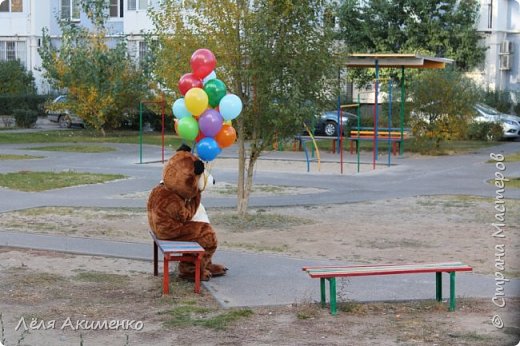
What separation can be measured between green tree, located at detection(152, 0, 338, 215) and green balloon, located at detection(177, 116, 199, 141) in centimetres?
253

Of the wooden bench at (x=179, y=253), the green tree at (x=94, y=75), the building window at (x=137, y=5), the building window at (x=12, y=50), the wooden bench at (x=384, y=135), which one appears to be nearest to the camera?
the wooden bench at (x=179, y=253)

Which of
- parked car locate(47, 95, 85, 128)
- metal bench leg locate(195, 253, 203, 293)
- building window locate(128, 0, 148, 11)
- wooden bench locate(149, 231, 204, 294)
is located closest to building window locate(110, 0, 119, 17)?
building window locate(128, 0, 148, 11)

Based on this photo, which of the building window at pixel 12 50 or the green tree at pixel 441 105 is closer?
the green tree at pixel 441 105

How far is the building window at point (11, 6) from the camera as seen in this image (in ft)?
158

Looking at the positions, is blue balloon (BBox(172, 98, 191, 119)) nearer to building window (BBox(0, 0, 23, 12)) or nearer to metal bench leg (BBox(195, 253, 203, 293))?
metal bench leg (BBox(195, 253, 203, 293))

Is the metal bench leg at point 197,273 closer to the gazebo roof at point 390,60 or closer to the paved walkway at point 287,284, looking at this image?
the paved walkway at point 287,284

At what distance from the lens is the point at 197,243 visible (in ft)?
30.0

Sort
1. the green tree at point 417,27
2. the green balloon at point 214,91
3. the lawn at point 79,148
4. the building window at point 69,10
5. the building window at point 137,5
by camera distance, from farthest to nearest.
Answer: the building window at point 69,10 < the building window at point 137,5 < the green tree at point 417,27 < the lawn at point 79,148 < the green balloon at point 214,91

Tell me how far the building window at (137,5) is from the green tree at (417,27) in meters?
11.5

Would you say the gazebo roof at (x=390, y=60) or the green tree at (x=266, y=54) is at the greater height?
the gazebo roof at (x=390, y=60)

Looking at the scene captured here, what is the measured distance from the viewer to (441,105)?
2620 centimetres

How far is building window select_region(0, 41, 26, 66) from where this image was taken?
48938mm

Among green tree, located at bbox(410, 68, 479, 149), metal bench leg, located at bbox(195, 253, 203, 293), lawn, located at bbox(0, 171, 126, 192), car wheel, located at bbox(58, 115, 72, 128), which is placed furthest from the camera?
car wheel, located at bbox(58, 115, 72, 128)

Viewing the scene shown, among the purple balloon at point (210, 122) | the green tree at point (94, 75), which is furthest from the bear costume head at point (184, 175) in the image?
the green tree at point (94, 75)
